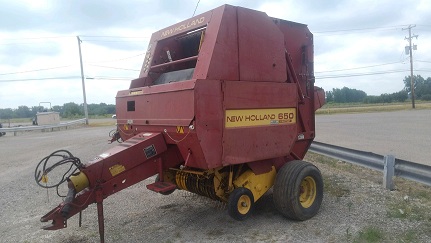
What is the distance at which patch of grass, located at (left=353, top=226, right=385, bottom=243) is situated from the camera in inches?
165

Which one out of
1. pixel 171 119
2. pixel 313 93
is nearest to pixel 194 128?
pixel 171 119

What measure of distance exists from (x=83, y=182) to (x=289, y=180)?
2644mm

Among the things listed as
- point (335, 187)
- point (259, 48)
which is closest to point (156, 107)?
point (259, 48)

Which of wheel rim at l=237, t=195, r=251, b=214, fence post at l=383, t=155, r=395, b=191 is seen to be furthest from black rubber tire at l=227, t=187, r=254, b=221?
fence post at l=383, t=155, r=395, b=191

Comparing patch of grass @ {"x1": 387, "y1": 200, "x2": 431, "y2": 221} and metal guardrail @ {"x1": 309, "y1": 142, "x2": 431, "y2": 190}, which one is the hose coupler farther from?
metal guardrail @ {"x1": 309, "y1": 142, "x2": 431, "y2": 190}

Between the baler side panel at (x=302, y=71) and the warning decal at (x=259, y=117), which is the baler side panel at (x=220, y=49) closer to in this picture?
the warning decal at (x=259, y=117)

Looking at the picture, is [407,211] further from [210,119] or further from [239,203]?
[210,119]

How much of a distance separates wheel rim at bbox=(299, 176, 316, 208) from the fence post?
1630 millimetres

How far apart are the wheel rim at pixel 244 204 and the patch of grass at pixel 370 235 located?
4.41ft

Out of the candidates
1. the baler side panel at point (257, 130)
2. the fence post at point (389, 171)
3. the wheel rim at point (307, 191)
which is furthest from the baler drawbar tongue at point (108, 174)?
the fence post at point (389, 171)

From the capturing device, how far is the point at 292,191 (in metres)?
4.94

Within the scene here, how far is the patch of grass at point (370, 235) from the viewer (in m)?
4.20

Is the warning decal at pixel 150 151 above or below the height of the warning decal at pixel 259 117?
below

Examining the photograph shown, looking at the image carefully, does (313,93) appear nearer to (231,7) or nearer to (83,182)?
(231,7)
